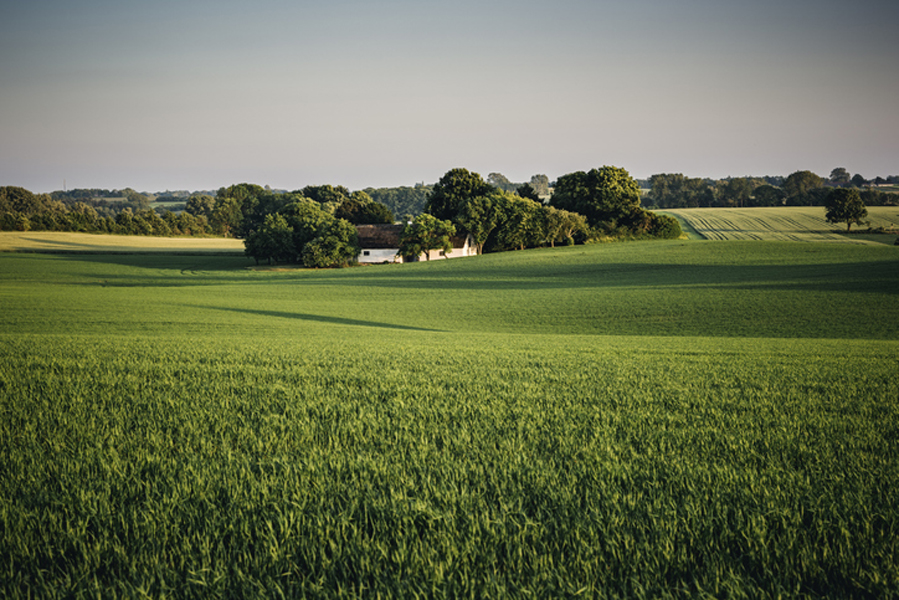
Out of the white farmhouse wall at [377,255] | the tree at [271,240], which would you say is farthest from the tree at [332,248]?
the white farmhouse wall at [377,255]

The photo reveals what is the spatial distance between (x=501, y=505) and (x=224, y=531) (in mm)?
1968

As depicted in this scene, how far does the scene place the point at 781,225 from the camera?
85938 millimetres

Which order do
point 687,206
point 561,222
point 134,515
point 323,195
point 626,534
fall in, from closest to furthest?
point 626,534 → point 134,515 → point 561,222 → point 323,195 → point 687,206

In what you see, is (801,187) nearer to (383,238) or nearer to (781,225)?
(781,225)

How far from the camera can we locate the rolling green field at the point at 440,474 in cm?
298

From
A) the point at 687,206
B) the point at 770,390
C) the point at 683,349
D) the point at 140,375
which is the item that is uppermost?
the point at 687,206

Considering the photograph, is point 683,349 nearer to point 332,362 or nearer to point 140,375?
point 332,362

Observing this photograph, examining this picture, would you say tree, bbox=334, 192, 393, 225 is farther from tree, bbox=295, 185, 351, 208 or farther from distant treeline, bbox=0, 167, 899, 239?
tree, bbox=295, 185, 351, 208

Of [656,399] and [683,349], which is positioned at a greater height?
[656,399]

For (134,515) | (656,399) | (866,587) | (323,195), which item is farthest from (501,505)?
(323,195)

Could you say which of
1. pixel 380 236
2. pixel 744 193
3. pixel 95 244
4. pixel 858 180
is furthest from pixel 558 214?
pixel 858 180

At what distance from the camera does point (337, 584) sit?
288 cm

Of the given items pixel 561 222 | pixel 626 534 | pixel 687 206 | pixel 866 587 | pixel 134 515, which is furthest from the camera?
pixel 687 206

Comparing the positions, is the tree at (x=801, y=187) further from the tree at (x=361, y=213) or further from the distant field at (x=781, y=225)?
the tree at (x=361, y=213)
